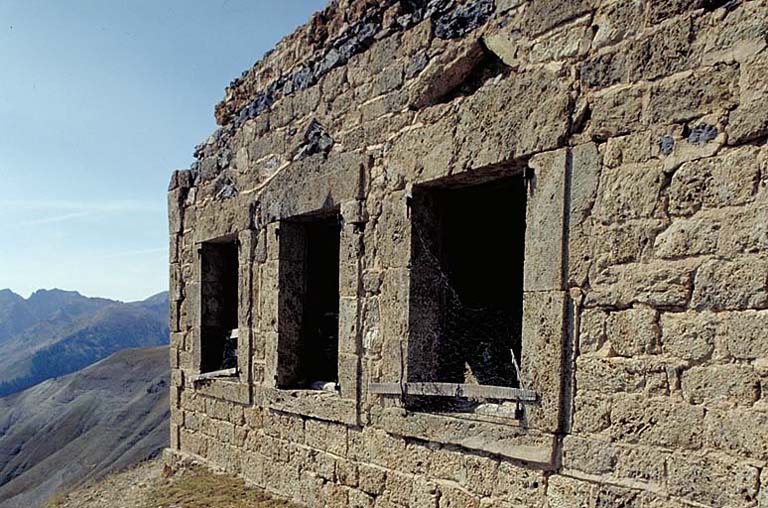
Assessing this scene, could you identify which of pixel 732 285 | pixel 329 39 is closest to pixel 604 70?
pixel 732 285

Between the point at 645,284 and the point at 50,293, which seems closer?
the point at 645,284

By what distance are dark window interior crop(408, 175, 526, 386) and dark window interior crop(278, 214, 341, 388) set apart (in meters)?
1.15

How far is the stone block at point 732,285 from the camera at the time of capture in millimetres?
2242

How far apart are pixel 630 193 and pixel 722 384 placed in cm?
91

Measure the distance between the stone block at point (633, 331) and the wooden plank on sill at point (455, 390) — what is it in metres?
0.53

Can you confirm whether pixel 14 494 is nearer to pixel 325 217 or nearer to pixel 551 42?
pixel 325 217

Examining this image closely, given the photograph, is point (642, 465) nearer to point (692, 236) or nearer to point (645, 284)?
point (645, 284)

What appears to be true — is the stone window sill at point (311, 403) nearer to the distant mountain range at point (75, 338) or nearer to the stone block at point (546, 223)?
the stone block at point (546, 223)

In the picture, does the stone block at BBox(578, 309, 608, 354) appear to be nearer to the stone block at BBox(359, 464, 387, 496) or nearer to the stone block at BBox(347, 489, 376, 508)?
the stone block at BBox(359, 464, 387, 496)

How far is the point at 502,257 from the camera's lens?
14.9 feet

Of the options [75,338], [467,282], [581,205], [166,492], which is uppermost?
[581,205]

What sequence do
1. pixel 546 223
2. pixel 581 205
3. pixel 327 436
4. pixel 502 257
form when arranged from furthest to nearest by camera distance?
pixel 502 257
pixel 327 436
pixel 546 223
pixel 581 205

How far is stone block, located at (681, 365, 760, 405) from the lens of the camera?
88.6 inches

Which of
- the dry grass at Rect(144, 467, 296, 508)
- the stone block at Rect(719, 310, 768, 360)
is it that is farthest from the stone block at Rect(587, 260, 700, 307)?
the dry grass at Rect(144, 467, 296, 508)
